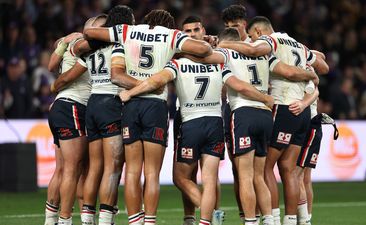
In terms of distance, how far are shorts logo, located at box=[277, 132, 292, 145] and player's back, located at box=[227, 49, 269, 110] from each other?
0.69m

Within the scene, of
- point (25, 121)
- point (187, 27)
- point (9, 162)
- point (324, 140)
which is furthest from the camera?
point (324, 140)

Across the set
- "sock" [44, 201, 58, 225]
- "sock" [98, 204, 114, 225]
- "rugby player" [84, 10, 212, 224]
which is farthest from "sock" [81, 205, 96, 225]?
"sock" [44, 201, 58, 225]

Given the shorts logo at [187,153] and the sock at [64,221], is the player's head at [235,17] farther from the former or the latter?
the sock at [64,221]

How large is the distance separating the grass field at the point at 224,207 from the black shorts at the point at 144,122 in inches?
103

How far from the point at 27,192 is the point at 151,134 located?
762cm

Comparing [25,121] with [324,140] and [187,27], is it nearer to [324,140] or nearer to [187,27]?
[324,140]

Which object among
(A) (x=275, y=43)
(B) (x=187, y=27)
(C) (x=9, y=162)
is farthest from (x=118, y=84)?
(C) (x=9, y=162)

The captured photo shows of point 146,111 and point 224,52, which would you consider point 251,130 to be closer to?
point 224,52

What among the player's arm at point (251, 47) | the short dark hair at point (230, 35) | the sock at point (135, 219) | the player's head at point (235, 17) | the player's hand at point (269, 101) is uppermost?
the player's head at point (235, 17)

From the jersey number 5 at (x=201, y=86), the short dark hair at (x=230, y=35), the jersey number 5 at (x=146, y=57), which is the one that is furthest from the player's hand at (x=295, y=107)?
the jersey number 5 at (x=146, y=57)

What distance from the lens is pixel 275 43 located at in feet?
42.4

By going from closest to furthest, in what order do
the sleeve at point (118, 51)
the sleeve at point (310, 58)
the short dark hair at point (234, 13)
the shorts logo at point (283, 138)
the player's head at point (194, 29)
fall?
the sleeve at point (118, 51)
the player's head at point (194, 29)
the shorts logo at point (283, 138)
the short dark hair at point (234, 13)
the sleeve at point (310, 58)

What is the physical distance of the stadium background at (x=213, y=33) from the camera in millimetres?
17625

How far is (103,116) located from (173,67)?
1.00m
